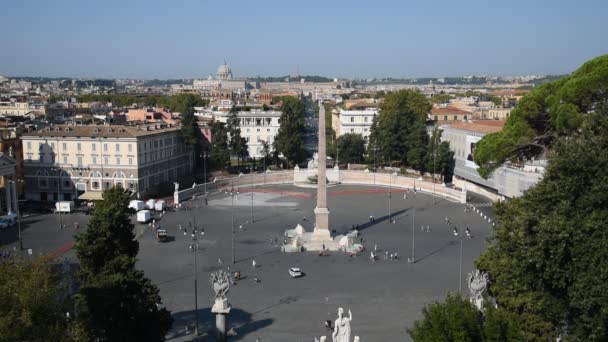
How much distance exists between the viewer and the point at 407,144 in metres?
63.4

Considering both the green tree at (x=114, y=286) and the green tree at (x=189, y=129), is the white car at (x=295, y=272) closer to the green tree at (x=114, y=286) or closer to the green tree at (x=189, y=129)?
the green tree at (x=114, y=286)

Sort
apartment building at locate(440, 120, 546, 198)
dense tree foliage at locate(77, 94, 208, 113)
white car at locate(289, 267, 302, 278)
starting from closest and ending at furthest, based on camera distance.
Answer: white car at locate(289, 267, 302, 278)
apartment building at locate(440, 120, 546, 198)
dense tree foliage at locate(77, 94, 208, 113)

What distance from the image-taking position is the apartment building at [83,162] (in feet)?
169

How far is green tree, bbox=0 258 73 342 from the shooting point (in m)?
13.1

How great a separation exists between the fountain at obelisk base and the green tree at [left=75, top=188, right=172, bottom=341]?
15728 millimetres

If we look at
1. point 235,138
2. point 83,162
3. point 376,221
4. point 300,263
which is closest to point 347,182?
point 235,138

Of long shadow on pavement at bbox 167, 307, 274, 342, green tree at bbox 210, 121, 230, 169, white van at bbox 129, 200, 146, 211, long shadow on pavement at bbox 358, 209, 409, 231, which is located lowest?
long shadow on pavement at bbox 358, 209, 409, 231

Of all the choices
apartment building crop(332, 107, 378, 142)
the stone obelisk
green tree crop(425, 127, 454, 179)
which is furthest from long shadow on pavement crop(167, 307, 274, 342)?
apartment building crop(332, 107, 378, 142)

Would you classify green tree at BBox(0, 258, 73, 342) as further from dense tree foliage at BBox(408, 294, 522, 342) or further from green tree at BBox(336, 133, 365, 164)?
green tree at BBox(336, 133, 365, 164)

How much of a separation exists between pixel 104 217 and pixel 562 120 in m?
16.1

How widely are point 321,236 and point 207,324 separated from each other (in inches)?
578

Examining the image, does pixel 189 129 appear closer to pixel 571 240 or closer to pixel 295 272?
pixel 295 272

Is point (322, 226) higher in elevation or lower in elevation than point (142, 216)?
higher

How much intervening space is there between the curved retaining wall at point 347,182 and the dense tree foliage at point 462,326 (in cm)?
3728
